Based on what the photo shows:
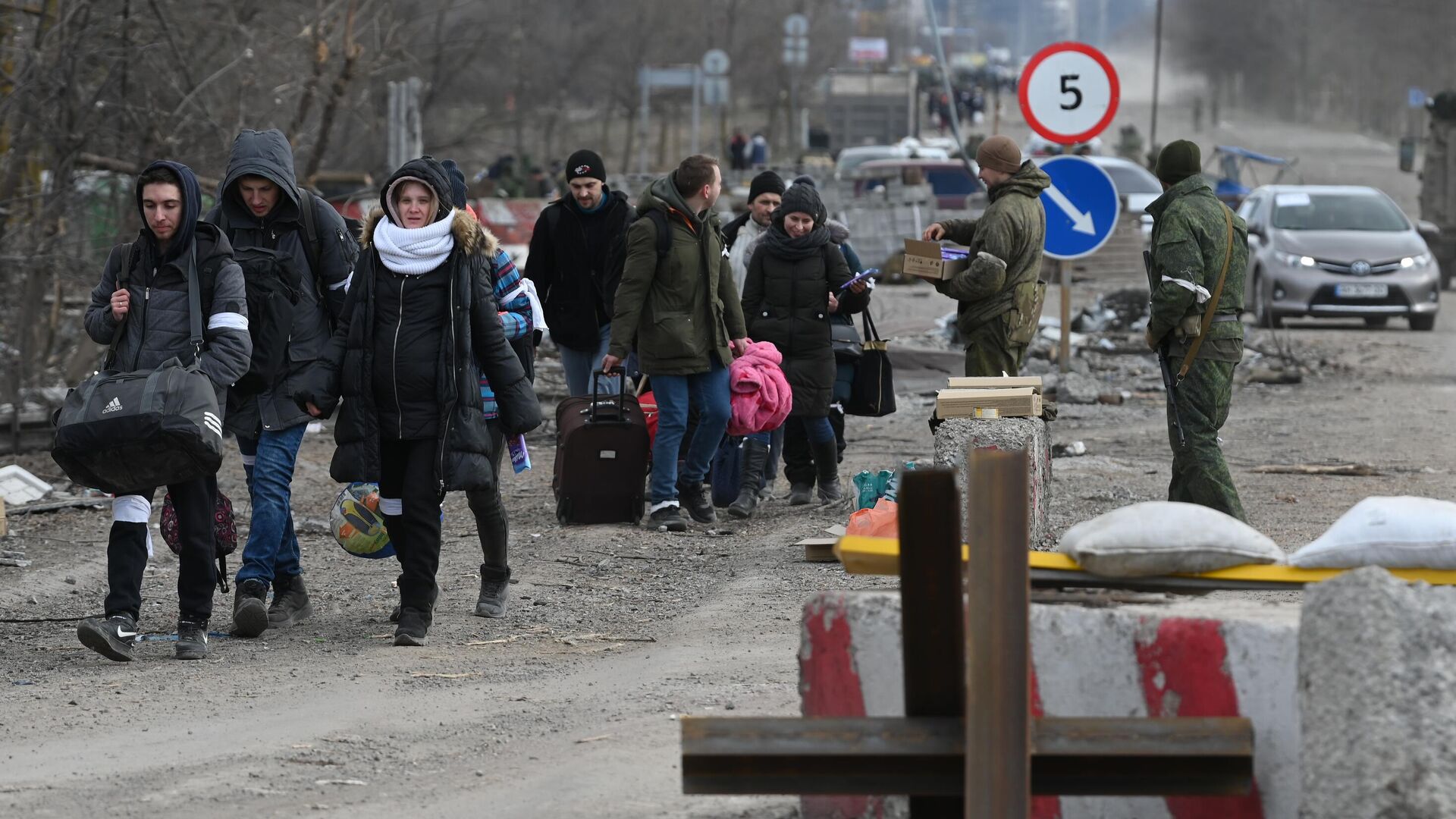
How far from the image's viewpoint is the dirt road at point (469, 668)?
4.88 meters

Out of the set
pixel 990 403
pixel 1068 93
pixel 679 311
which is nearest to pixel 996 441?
pixel 990 403

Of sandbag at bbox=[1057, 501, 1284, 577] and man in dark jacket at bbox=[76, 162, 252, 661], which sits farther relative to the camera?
man in dark jacket at bbox=[76, 162, 252, 661]

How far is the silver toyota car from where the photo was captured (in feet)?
65.9

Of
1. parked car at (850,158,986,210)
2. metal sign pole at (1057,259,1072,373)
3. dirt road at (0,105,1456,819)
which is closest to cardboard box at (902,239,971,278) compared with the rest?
dirt road at (0,105,1456,819)

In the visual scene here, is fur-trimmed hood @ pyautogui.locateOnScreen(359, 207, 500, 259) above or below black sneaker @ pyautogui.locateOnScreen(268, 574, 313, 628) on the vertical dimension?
above

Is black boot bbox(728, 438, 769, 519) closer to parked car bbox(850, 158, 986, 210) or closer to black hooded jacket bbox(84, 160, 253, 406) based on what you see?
black hooded jacket bbox(84, 160, 253, 406)

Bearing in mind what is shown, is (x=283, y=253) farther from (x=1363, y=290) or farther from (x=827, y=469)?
(x=1363, y=290)

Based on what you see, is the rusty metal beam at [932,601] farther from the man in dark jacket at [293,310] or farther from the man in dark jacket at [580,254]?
the man in dark jacket at [580,254]

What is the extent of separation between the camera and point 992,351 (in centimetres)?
907

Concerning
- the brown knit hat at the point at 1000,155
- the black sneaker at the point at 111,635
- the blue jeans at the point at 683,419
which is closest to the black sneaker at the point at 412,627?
the black sneaker at the point at 111,635

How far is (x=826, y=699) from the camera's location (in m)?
4.23

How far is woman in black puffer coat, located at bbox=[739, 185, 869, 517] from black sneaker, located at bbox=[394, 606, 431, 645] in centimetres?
327

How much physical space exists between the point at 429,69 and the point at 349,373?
3377 centimetres

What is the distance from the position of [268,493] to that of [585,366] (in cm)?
333
